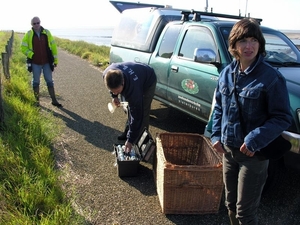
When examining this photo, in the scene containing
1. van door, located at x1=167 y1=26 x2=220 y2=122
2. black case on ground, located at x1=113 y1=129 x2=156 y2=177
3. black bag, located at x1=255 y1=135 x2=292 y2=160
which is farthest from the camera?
van door, located at x1=167 y1=26 x2=220 y2=122

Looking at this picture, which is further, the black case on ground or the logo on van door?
the logo on van door

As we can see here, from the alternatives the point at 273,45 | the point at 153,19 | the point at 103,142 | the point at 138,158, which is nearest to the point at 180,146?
the point at 138,158

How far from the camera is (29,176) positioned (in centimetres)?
340

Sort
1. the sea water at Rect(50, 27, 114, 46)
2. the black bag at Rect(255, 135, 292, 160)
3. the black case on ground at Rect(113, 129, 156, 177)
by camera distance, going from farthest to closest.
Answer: the sea water at Rect(50, 27, 114, 46), the black case on ground at Rect(113, 129, 156, 177), the black bag at Rect(255, 135, 292, 160)

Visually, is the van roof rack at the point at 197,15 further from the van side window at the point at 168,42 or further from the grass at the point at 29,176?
the grass at the point at 29,176

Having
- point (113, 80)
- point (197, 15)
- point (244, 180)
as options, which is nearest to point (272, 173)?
point (244, 180)

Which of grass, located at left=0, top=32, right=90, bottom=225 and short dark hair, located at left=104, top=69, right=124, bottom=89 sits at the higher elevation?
short dark hair, located at left=104, top=69, right=124, bottom=89

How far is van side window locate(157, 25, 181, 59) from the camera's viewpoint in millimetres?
5246

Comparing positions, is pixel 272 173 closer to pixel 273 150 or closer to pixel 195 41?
pixel 273 150

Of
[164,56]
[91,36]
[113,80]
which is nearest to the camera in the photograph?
[113,80]

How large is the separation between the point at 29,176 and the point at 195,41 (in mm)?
3095

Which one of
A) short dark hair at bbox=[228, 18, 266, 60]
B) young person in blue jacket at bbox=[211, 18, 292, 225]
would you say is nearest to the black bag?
young person in blue jacket at bbox=[211, 18, 292, 225]

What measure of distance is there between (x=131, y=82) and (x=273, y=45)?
93.0 inches

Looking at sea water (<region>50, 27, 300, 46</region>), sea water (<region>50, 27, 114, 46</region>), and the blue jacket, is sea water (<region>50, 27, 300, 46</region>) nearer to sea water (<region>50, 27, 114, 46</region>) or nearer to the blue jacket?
sea water (<region>50, 27, 114, 46</region>)
